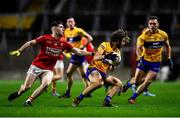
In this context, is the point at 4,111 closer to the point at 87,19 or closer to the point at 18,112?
the point at 18,112

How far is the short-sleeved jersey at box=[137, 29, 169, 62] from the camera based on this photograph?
70.4 feet

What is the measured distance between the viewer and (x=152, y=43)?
21.7m

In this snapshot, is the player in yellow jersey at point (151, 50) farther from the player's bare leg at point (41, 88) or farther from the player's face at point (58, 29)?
the player's face at point (58, 29)

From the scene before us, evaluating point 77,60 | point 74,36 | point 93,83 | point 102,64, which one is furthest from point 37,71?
point 74,36

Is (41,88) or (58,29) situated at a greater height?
(58,29)

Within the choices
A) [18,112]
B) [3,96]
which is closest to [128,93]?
[3,96]

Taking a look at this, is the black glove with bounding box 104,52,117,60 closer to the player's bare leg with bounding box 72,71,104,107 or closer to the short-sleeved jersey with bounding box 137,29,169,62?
the player's bare leg with bounding box 72,71,104,107

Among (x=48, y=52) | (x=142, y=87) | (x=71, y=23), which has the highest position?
(x=71, y=23)

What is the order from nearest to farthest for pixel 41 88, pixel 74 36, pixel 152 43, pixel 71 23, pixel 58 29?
pixel 41 88 < pixel 58 29 < pixel 152 43 < pixel 71 23 < pixel 74 36

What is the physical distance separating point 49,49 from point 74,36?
5.47 meters

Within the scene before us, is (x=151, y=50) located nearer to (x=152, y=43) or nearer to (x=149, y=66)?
(x=152, y=43)

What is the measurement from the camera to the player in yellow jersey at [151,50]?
2109 cm

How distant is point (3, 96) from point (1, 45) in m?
Result: 15.2

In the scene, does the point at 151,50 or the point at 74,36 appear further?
the point at 74,36
